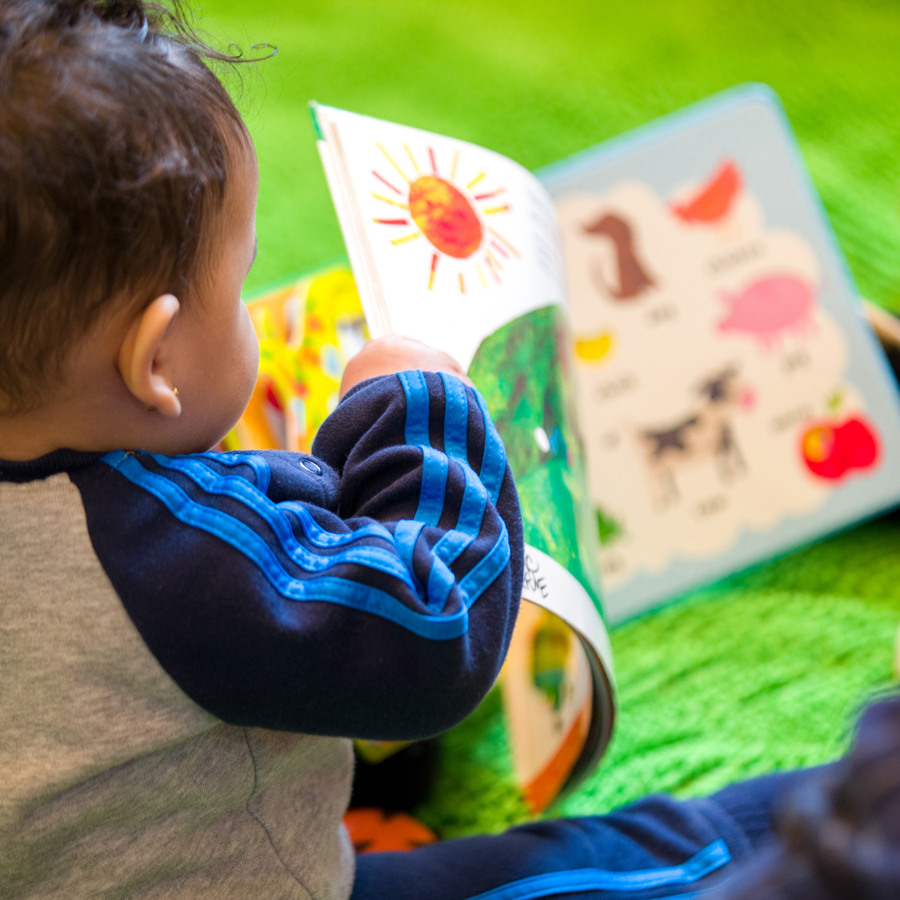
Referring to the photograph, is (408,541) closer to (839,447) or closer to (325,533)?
(325,533)

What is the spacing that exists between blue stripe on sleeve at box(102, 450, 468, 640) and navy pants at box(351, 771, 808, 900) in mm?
182

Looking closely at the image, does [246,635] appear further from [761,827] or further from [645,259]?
[645,259]

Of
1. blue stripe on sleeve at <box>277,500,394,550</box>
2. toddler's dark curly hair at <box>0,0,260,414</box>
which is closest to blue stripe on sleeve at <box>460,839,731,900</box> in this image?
blue stripe on sleeve at <box>277,500,394,550</box>

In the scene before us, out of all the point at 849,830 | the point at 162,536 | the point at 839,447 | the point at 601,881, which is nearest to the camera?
the point at 849,830

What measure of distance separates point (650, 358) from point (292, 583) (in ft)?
1.77

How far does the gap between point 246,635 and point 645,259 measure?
2.02 feet

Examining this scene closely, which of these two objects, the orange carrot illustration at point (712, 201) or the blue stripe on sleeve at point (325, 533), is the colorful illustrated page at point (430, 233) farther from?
the orange carrot illustration at point (712, 201)

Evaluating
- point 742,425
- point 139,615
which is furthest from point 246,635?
point 742,425

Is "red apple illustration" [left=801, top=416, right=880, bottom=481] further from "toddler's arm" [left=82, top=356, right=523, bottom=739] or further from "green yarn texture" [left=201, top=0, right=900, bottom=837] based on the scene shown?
"toddler's arm" [left=82, top=356, right=523, bottom=739]

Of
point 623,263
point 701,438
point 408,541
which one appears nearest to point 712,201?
point 623,263

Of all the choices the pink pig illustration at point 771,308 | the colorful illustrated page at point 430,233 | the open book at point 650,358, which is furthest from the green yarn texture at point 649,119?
the colorful illustrated page at point 430,233

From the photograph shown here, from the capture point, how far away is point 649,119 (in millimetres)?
1065

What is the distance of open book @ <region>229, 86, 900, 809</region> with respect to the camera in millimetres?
532

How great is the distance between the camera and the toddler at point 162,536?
0.31 metres
